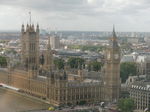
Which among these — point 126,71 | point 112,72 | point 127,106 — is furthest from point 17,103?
point 126,71

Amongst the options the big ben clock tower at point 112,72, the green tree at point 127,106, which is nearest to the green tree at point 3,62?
the big ben clock tower at point 112,72

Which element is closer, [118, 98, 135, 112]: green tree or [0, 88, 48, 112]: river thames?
[118, 98, 135, 112]: green tree

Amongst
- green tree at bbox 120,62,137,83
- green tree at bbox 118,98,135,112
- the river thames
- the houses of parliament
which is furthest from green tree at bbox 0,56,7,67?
green tree at bbox 118,98,135,112

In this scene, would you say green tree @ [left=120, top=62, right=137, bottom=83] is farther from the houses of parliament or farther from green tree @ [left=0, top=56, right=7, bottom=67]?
green tree @ [left=0, top=56, right=7, bottom=67]

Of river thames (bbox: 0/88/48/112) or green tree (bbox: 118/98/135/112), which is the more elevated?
green tree (bbox: 118/98/135/112)

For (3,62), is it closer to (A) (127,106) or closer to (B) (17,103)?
(B) (17,103)

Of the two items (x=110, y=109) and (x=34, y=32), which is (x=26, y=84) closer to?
(x=34, y=32)

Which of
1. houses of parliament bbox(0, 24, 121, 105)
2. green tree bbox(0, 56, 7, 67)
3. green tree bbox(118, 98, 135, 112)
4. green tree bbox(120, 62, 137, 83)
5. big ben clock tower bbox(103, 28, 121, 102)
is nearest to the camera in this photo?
green tree bbox(118, 98, 135, 112)
